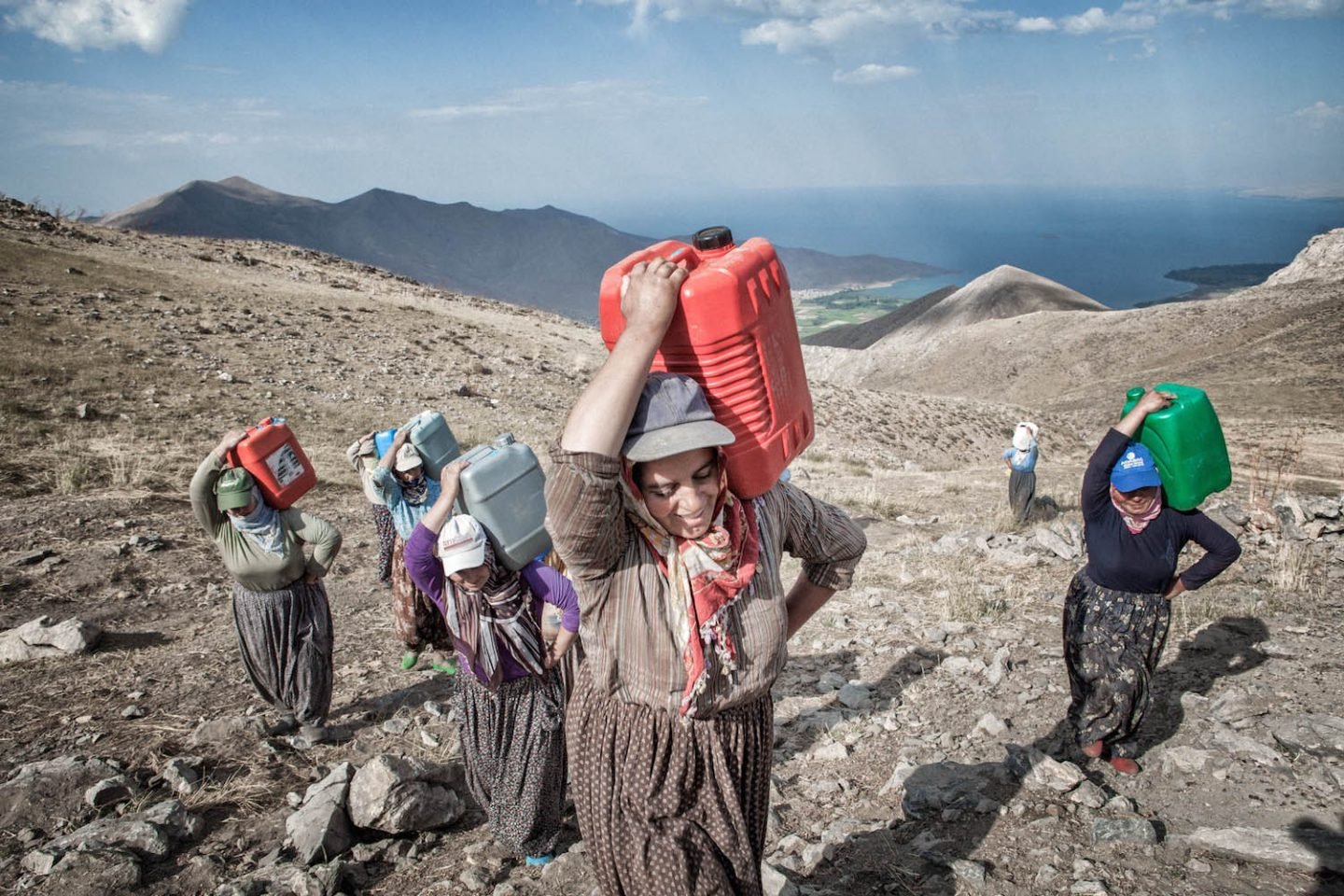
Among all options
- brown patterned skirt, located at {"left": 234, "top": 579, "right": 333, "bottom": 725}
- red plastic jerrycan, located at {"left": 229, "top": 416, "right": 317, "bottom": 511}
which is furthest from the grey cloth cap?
brown patterned skirt, located at {"left": 234, "top": 579, "right": 333, "bottom": 725}

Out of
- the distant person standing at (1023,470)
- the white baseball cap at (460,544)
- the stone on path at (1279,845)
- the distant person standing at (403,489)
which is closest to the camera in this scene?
the stone on path at (1279,845)

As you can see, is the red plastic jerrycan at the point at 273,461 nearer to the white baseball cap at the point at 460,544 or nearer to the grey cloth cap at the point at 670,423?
the white baseball cap at the point at 460,544

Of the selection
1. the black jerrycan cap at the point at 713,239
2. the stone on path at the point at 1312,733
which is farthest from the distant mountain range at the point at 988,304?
the black jerrycan cap at the point at 713,239

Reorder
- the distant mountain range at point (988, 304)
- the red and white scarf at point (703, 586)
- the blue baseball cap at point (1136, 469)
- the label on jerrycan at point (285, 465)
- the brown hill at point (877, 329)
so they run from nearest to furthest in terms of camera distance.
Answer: the red and white scarf at point (703, 586), the blue baseball cap at point (1136, 469), the label on jerrycan at point (285, 465), the distant mountain range at point (988, 304), the brown hill at point (877, 329)

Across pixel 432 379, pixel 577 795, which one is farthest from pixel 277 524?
pixel 432 379

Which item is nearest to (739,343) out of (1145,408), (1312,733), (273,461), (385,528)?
(1145,408)

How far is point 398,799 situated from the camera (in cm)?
309

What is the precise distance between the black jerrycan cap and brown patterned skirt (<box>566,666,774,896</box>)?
994 millimetres

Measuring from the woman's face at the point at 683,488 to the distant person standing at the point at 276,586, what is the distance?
9.85ft

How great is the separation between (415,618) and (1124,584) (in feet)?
9.49

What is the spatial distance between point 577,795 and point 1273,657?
4.06m

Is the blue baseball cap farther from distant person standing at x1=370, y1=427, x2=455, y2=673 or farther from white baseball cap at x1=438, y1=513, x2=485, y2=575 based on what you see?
distant person standing at x1=370, y1=427, x2=455, y2=673

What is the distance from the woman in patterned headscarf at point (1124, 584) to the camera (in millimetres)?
3041

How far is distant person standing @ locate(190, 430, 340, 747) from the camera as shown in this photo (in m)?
3.84
